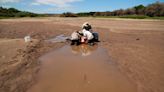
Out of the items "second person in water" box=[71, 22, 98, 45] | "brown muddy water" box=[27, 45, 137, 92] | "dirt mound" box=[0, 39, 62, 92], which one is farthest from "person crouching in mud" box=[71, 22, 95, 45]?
"dirt mound" box=[0, 39, 62, 92]

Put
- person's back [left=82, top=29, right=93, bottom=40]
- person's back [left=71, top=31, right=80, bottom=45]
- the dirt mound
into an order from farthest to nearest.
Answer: person's back [left=82, top=29, right=93, bottom=40]
person's back [left=71, top=31, right=80, bottom=45]
the dirt mound

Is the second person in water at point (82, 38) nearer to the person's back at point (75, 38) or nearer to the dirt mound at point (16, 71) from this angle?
the person's back at point (75, 38)

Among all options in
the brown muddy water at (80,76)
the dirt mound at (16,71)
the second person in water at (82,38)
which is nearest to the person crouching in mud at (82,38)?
the second person in water at (82,38)

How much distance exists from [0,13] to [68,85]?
57.1m

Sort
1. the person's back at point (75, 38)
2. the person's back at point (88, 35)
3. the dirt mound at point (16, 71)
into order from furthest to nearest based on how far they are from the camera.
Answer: the person's back at point (88, 35) → the person's back at point (75, 38) → the dirt mound at point (16, 71)

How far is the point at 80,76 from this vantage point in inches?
195

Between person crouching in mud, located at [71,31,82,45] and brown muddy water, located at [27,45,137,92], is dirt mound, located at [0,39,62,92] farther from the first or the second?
person crouching in mud, located at [71,31,82,45]

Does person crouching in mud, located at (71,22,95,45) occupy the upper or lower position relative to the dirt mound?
upper

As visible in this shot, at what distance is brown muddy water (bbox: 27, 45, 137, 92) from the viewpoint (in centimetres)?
414

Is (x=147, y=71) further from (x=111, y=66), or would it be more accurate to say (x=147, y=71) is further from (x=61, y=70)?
(x=61, y=70)

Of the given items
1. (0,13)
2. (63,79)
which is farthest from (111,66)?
(0,13)

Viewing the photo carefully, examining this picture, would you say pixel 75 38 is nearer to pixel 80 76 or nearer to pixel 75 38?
pixel 75 38

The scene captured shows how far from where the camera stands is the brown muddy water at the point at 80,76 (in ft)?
13.6

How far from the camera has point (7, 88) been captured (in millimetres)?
3986
